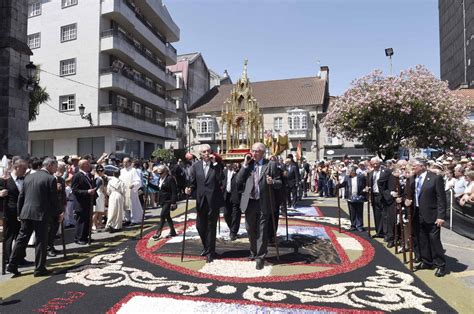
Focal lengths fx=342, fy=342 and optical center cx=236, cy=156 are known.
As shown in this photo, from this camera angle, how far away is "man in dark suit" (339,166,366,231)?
924 cm

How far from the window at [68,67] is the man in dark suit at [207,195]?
25910 millimetres

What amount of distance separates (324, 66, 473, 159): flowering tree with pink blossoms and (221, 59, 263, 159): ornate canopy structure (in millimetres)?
10670

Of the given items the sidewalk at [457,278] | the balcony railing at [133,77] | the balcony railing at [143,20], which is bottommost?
the sidewalk at [457,278]

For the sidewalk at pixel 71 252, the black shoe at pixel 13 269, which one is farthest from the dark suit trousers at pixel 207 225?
the black shoe at pixel 13 269

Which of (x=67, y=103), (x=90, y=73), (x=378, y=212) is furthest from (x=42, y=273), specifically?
(x=67, y=103)

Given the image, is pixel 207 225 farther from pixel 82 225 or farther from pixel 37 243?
pixel 82 225

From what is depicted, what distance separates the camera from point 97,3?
90.7ft

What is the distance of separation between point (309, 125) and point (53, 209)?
40722 mm

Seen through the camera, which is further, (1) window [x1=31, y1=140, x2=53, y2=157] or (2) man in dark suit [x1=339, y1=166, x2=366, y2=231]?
(1) window [x1=31, y1=140, x2=53, y2=157]

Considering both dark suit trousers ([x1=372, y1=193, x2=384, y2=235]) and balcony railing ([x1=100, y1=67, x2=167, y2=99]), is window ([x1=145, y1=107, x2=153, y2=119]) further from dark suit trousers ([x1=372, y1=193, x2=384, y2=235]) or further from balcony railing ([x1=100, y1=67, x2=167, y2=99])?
dark suit trousers ([x1=372, y1=193, x2=384, y2=235])

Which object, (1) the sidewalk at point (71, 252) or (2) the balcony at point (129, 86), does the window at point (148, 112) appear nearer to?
(2) the balcony at point (129, 86)

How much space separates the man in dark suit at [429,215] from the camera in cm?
584

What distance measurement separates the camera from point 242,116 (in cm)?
1385

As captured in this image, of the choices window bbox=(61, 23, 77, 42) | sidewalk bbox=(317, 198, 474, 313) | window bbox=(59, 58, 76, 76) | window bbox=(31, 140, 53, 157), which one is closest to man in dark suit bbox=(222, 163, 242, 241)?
sidewalk bbox=(317, 198, 474, 313)
